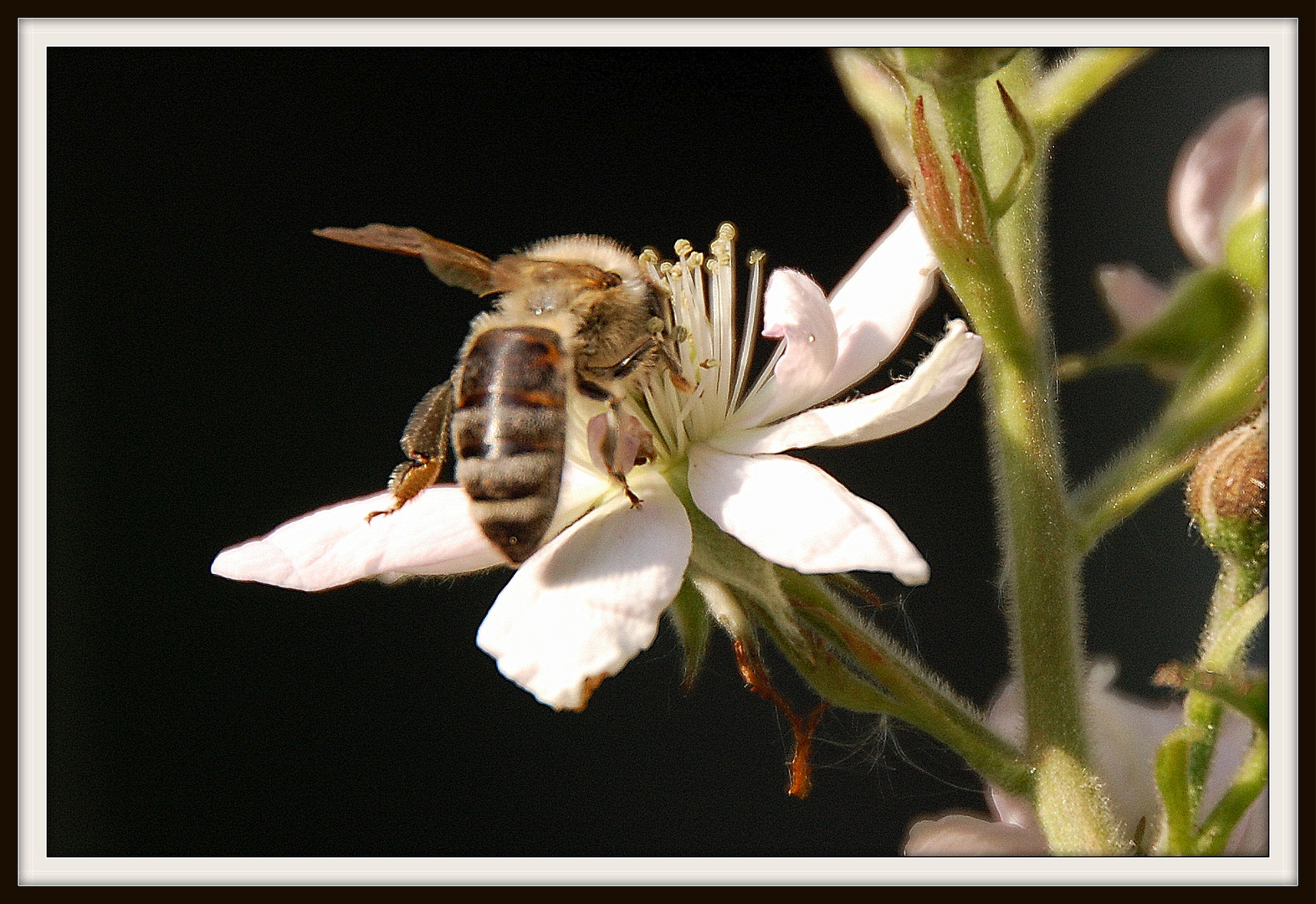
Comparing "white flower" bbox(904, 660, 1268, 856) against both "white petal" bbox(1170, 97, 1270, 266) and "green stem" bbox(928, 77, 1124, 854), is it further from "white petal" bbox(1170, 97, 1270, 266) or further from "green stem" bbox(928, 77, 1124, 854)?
"white petal" bbox(1170, 97, 1270, 266)

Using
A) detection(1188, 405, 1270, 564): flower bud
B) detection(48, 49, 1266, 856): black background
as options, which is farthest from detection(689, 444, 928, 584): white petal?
detection(48, 49, 1266, 856): black background

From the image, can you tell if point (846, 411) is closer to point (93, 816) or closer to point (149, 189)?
point (93, 816)

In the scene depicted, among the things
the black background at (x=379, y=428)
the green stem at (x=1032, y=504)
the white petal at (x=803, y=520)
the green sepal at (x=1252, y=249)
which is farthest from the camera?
the black background at (x=379, y=428)

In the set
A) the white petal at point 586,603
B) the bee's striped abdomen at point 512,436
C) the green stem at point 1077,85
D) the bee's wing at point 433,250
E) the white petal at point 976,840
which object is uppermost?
the green stem at point 1077,85

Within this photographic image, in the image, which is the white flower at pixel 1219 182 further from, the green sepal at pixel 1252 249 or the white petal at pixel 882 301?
the white petal at pixel 882 301

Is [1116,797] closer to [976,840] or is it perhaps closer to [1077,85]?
[976,840]

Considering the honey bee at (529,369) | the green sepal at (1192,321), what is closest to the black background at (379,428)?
the green sepal at (1192,321)
